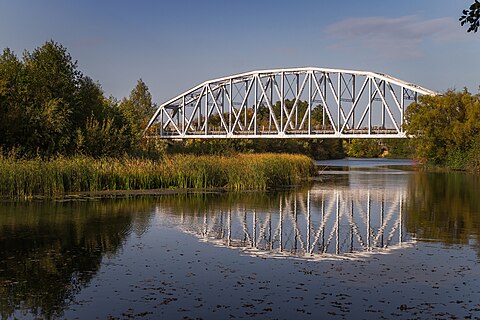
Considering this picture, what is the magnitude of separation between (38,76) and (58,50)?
2227 mm

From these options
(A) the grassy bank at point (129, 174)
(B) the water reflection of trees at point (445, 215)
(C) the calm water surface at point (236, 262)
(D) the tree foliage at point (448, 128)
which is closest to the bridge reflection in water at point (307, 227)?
(C) the calm water surface at point (236, 262)

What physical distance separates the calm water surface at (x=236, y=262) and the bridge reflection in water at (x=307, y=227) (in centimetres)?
4

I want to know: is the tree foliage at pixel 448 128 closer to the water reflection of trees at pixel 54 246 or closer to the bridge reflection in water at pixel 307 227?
the bridge reflection in water at pixel 307 227

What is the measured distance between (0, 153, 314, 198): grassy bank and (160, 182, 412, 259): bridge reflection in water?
5.99 m

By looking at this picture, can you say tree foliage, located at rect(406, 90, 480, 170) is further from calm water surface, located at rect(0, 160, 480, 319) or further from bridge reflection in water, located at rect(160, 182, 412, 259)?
calm water surface, located at rect(0, 160, 480, 319)

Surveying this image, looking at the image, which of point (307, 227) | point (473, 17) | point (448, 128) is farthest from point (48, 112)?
point (448, 128)

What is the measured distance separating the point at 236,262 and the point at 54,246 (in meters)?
4.32

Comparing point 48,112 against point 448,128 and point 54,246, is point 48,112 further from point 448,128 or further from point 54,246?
point 448,128

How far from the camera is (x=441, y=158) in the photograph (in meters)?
62.6

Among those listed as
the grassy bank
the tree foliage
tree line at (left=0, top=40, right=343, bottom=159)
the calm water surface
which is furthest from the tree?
the tree foliage

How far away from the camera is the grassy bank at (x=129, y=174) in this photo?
25.2m

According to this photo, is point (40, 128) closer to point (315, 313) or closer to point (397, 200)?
point (397, 200)

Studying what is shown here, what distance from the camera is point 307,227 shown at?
17281mm

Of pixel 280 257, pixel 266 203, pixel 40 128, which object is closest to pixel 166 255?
pixel 280 257
